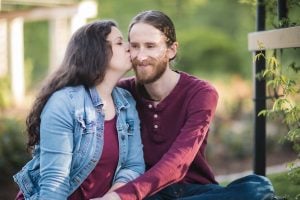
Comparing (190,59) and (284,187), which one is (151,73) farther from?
(190,59)

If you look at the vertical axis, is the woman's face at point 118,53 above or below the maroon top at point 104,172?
above

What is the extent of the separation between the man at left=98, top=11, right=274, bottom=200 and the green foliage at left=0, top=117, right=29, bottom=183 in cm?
269

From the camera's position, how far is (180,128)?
300 centimetres

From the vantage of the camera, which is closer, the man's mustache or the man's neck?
the man's mustache

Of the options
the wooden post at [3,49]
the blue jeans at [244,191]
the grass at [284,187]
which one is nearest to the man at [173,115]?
the blue jeans at [244,191]

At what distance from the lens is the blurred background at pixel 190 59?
5.88 metres

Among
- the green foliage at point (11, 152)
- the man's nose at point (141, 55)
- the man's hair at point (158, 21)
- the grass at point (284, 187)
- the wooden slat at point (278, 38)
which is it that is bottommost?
the green foliage at point (11, 152)

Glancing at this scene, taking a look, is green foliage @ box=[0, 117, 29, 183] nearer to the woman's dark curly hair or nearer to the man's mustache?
the woman's dark curly hair

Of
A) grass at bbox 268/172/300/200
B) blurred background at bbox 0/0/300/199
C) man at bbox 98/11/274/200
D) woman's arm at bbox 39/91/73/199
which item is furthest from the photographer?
blurred background at bbox 0/0/300/199

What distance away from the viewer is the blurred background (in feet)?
19.3

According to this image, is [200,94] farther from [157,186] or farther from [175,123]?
[157,186]

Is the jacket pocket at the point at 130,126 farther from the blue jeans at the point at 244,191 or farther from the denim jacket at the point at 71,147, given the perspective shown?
the blue jeans at the point at 244,191

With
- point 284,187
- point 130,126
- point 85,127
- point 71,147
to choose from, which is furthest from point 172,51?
point 284,187

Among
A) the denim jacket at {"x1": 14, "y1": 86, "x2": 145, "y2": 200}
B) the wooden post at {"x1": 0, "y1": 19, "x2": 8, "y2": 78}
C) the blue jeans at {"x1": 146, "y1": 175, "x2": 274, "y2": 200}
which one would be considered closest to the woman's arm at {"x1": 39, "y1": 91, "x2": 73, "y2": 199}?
the denim jacket at {"x1": 14, "y1": 86, "x2": 145, "y2": 200}
